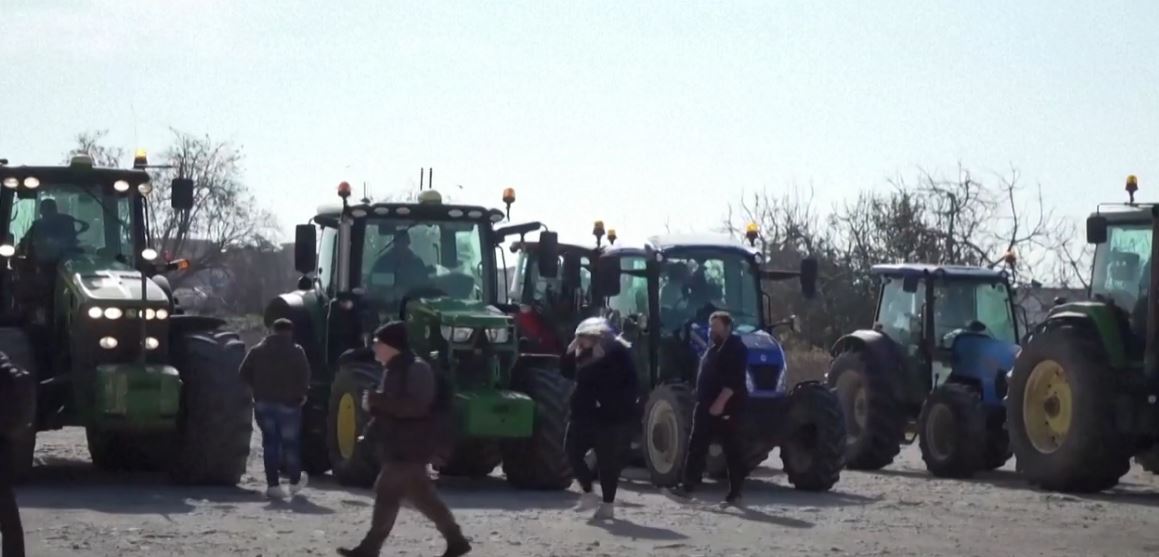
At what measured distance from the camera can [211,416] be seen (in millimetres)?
16438

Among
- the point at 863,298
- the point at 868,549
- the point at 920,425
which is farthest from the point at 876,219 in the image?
the point at 868,549

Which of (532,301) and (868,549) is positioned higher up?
(532,301)

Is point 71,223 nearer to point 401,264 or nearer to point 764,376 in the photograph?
point 401,264

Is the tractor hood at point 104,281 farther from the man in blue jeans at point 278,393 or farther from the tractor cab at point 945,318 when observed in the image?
the tractor cab at point 945,318

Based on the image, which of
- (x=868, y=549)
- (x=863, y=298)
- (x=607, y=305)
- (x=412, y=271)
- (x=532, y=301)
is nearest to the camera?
(x=868, y=549)

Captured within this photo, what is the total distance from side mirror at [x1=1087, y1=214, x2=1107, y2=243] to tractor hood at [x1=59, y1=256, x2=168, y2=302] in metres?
8.61

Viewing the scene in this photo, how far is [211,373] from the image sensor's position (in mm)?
16547

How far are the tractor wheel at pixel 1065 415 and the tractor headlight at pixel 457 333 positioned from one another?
5.51 metres

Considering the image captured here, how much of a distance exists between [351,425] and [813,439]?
14.3 ft

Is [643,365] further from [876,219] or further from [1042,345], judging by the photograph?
[876,219]

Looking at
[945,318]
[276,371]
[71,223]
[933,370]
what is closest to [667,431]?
[276,371]

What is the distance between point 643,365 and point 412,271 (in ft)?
8.68

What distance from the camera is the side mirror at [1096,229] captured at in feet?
60.6

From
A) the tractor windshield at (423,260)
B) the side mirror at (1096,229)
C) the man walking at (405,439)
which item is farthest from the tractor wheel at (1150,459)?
the man walking at (405,439)
